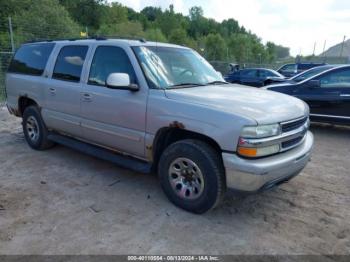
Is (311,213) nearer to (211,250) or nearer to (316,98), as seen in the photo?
(211,250)

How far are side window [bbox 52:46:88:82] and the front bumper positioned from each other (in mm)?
2727

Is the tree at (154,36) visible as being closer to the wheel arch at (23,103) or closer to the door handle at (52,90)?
the wheel arch at (23,103)

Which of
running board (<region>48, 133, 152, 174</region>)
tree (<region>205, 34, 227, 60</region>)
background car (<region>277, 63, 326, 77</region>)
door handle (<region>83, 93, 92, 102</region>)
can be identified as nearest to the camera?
running board (<region>48, 133, 152, 174</region>)

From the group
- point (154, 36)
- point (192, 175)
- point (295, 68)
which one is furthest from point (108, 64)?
point (154, 36)

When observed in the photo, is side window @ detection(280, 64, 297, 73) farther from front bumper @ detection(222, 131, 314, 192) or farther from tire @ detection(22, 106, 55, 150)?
front bumper @ detection(222, 131, 314, 192)

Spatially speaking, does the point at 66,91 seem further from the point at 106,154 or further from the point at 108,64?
the point at 106,154

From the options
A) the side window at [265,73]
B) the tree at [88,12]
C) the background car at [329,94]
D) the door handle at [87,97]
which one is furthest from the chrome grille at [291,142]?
the tree at [88,12]

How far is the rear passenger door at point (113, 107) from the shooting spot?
3893 millimetres

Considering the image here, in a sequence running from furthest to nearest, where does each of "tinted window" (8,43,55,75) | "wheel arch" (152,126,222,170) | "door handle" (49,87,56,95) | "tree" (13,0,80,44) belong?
1. "tree" (13,0,80,44)
2. "tinted window" (8,43,55,75)
3. "door handle" (49,87,56,95)
4. "wheel arch" (152,126,222,170)

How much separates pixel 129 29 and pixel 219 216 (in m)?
41.2

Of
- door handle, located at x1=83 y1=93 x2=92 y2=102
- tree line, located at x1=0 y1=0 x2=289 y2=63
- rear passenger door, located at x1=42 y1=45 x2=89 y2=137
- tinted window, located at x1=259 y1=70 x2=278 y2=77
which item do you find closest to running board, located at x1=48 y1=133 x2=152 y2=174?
rear passenger door, located at x1=42 y1=45 x2=89 y2=137

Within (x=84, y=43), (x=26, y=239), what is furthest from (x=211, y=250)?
(x=84, y=43)

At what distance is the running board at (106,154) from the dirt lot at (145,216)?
1.19ft

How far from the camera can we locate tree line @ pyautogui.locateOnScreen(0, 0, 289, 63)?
1703 cm
